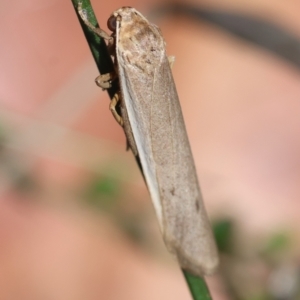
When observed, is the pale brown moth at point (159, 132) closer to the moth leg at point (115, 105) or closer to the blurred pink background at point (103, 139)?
the moth leg at point (115, 105)

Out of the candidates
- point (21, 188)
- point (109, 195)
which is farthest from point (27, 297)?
point (109, 195)

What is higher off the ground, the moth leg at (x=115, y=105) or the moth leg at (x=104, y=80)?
the moth leg at (x=104, y=80)

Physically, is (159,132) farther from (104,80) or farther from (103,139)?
(103,139)

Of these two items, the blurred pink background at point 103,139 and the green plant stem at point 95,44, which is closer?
the green plant stem at point 95,44

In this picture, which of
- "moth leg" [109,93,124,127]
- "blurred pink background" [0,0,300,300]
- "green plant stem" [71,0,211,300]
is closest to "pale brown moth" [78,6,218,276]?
"moth leg" [109,93,124,127]

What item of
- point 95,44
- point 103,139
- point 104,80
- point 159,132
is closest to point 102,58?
point 95,44

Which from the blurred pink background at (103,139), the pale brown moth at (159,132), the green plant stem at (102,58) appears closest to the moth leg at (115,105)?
the pale brown moth at (159,132)

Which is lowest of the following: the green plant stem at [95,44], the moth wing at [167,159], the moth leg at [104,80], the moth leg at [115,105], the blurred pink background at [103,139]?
the blurred pink background at [103,139]

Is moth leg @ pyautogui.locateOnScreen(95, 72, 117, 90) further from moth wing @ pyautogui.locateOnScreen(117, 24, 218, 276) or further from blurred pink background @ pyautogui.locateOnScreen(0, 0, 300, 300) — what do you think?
blurred pink background @ pyautogui.locateOnScreen(0, 0, 300, 300)
